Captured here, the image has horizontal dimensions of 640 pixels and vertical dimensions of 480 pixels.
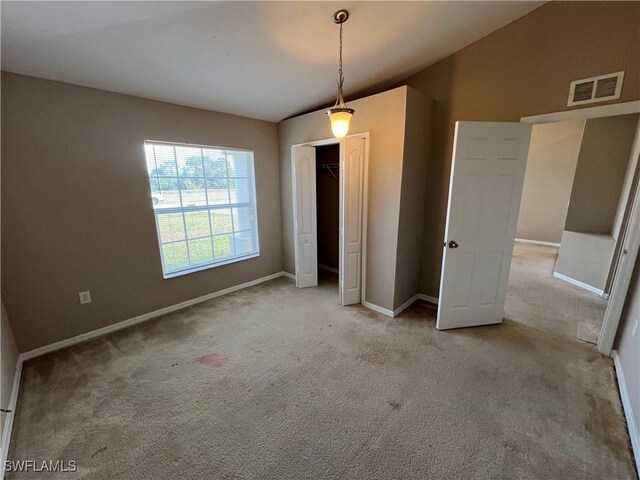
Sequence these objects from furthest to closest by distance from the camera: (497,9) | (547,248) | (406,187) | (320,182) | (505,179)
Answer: (547,248), (320,182), (406,187), (505,179), (497,9)

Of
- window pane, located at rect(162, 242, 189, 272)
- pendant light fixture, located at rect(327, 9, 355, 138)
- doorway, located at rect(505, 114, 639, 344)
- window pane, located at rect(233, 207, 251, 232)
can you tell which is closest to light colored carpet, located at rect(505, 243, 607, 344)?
doorway, located at rect(505, 114, 639, 344)

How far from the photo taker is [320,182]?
444 cm

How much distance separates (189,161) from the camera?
10.3ft

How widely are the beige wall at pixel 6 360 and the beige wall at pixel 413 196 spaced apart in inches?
126

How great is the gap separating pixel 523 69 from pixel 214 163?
3491 millimetres

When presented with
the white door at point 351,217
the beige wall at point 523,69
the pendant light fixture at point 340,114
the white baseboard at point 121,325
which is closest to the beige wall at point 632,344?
the beige wall at point 523,69

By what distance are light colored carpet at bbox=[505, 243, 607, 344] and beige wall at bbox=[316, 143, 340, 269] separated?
2.54 m

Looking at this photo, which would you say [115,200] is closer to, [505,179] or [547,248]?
[505,179]

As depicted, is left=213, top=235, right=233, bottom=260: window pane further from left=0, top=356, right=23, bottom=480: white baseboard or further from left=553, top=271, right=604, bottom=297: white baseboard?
left=553, top=271, right=604, bottom=297: white baseboard

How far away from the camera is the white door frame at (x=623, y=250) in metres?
2.08

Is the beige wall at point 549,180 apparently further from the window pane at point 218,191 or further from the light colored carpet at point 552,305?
the window pane at point 218,191

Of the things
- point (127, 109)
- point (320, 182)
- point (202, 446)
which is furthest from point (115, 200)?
point (320, 182)

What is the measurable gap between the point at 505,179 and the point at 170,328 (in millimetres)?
3751

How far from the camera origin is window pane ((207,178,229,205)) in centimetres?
341
